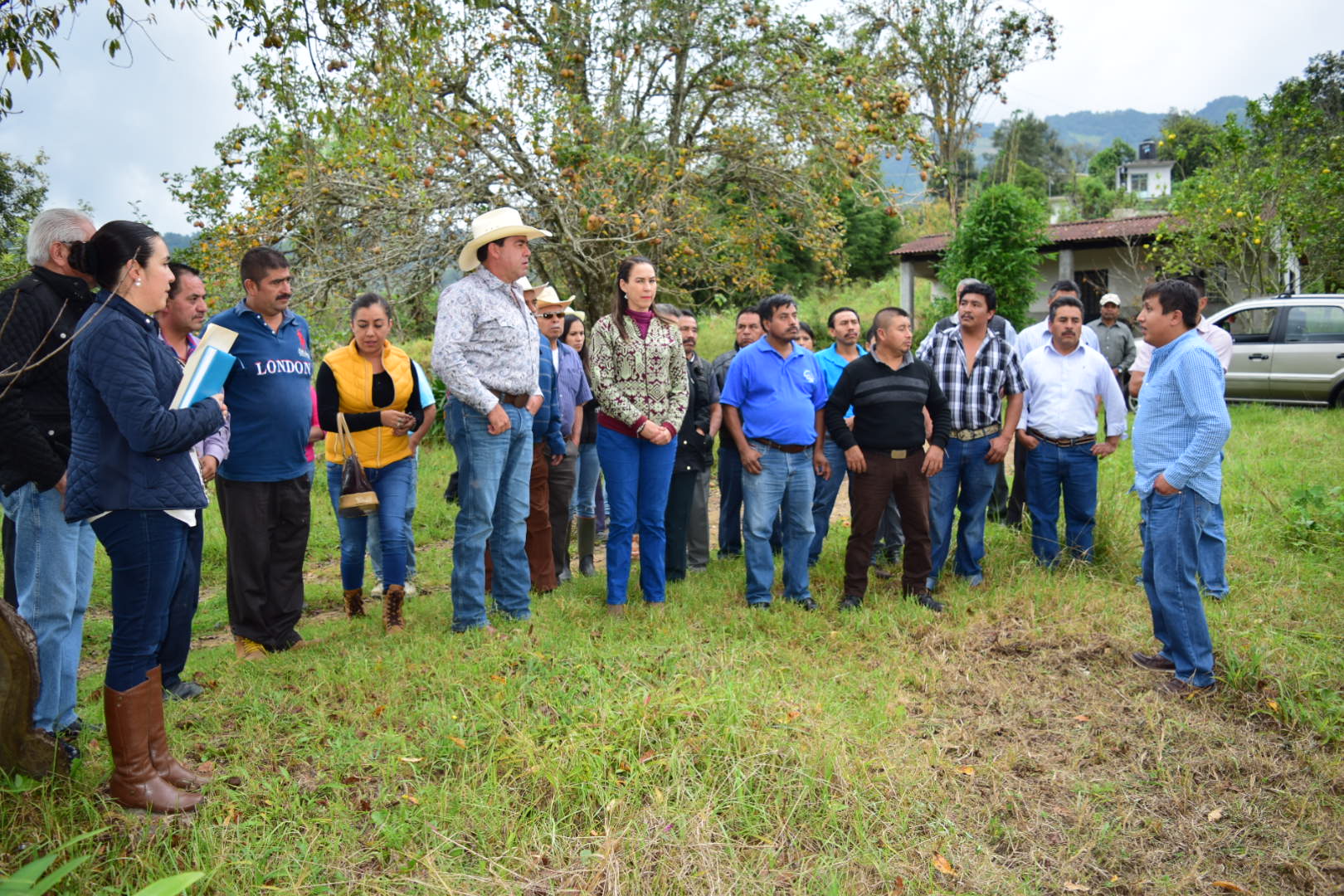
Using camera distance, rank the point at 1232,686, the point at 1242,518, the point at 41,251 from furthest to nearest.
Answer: the point at 1242,518 → the point at 1232,686 → the point at 41,251

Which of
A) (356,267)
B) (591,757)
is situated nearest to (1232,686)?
(591,757)

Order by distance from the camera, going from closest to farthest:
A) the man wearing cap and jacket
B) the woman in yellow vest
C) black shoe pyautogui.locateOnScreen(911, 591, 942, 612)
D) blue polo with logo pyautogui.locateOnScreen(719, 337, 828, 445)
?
the woman in yellow vest → blue polo with logo pyautogui.locateOnScreen(719, 337, 828, 445) → black shoe pyautogui.locateOnScreen(911, 591, 942, 612) → the man wearing cap and jacket

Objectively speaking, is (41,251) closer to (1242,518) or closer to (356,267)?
(356,267)

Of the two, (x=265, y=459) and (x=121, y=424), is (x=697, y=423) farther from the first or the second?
(x=121, y=424)

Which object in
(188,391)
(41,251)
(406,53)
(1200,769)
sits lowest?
(1200,769)

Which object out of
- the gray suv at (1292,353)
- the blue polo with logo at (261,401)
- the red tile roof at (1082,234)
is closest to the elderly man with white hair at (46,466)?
the blue polo with logo at (261,401)

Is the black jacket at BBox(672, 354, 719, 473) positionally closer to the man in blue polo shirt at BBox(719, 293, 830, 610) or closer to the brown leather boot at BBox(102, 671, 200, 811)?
the man in blue polo shirt at BBox(719, 293, 830, 610)

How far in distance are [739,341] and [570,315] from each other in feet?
4.76

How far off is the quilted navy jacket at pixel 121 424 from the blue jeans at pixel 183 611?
560mm

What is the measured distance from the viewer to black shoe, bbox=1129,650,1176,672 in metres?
4.88

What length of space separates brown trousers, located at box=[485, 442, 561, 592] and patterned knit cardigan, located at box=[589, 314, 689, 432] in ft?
3.07

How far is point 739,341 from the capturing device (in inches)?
311

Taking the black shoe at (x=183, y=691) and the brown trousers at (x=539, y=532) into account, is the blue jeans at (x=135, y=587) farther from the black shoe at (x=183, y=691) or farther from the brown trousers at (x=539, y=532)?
the brown trousers at (x=539, y=532)

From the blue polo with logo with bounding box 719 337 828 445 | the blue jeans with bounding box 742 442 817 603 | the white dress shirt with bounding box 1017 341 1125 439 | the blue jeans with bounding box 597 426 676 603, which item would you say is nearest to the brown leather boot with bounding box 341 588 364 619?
the blue jeans with bounding box 597 426 676 603
